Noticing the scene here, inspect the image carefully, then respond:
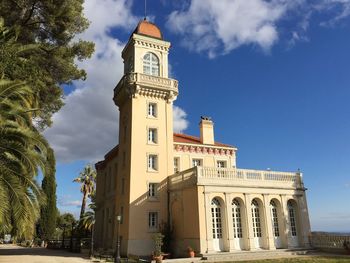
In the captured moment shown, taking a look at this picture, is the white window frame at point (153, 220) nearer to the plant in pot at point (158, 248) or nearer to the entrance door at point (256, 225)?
the plant in pot at point (158, 248)

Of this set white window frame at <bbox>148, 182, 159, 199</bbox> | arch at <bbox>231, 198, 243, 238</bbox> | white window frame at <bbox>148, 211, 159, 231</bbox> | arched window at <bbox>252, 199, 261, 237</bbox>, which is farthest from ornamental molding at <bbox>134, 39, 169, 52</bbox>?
arched window at <bbox>252, 199, 261, 237</bbox>

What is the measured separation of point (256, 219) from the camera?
2566 centimetres

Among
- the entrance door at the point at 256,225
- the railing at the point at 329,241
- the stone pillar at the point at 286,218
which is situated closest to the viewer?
the railing at the point at 329,241

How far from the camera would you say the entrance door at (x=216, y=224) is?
23328 millimetres

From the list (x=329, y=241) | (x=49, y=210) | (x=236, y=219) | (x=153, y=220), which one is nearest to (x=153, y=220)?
(x=153, y=220)

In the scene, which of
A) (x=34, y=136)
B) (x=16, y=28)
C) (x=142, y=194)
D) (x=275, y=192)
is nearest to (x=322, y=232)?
(x=275, y=192)

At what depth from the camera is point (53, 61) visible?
20469mm

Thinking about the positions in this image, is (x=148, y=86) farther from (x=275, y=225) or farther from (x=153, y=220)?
(x=275, y=225)

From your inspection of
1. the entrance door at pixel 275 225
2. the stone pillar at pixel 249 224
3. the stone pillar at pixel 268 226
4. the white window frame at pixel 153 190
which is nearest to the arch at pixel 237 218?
the stone pillar at pixel 249 224

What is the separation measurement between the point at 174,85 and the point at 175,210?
1124cm

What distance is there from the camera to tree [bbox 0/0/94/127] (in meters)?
19.6

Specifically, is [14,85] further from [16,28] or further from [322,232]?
[322,232]

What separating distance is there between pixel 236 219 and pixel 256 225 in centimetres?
192

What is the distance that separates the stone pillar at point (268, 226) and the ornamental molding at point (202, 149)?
26.5 feet
